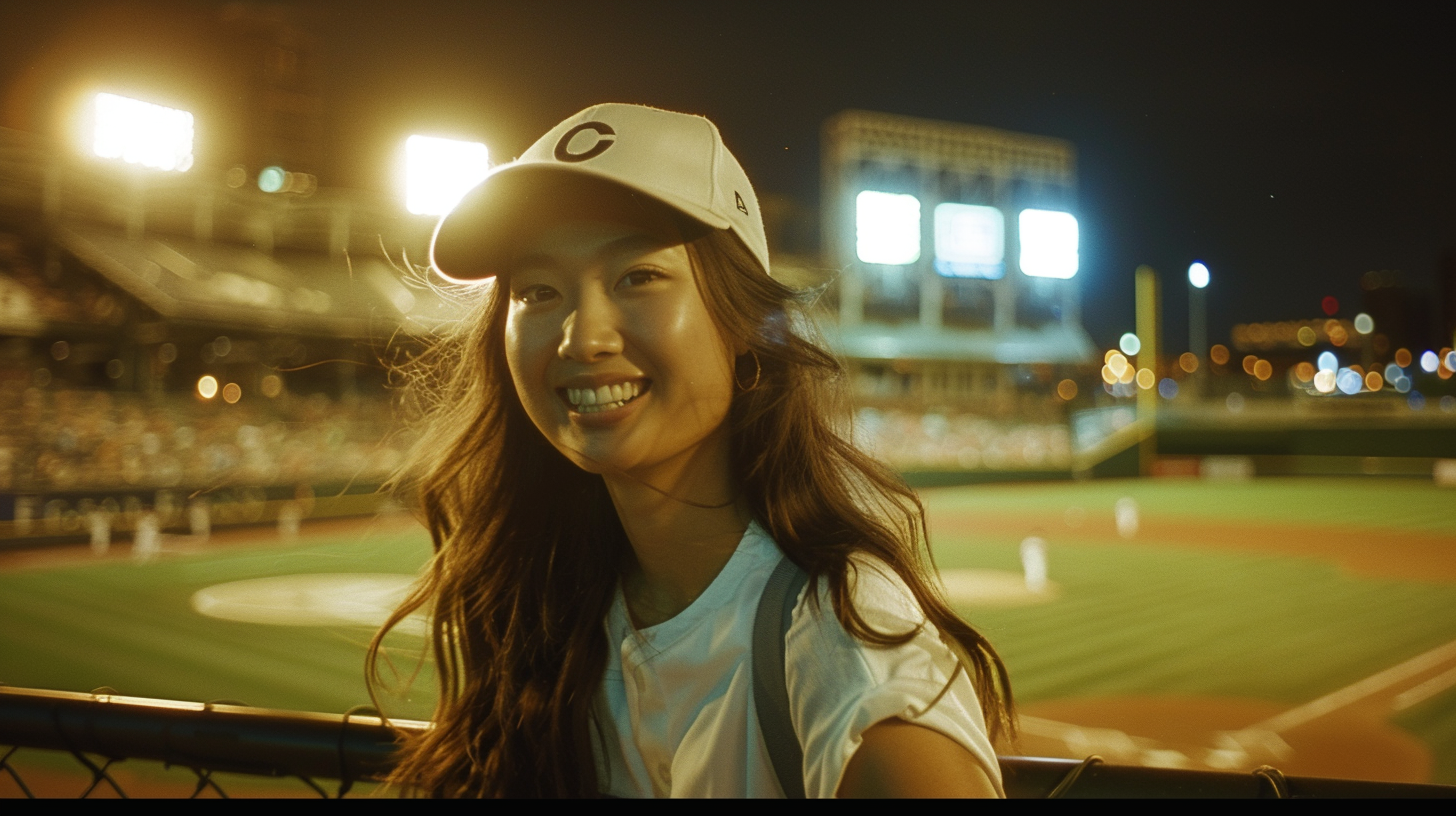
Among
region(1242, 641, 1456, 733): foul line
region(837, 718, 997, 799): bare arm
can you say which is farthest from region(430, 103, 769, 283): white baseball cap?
region(1242, 641, 1456, 733): foul line

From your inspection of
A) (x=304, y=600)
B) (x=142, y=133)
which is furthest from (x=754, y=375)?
(x=142, y=133)

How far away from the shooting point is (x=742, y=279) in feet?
3.92

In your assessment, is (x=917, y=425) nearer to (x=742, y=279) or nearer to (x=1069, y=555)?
(x=1069, y=555)

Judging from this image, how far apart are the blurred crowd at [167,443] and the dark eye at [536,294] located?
11.7m

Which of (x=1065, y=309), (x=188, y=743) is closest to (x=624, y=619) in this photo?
(x=188, y=743)

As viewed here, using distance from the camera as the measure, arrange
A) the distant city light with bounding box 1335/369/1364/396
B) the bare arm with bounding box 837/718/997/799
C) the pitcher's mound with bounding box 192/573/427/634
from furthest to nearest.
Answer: the distant city light with bounding box 1335/369/1364/396 → the pitcher's mound with bounding box 192/573/427/634 → the bare arm with bounding box 837/718/997/799

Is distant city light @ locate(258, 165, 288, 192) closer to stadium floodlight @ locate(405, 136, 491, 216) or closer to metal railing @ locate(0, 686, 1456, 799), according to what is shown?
stadium floodlight @ locate(405, 136, 491, 216)

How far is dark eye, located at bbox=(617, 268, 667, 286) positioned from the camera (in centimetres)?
111

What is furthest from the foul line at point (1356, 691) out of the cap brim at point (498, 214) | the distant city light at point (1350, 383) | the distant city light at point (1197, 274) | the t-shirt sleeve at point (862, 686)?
the distant city light at point (1350, 383)

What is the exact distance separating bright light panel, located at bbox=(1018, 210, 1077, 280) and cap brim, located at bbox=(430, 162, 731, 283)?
34320 millimetres

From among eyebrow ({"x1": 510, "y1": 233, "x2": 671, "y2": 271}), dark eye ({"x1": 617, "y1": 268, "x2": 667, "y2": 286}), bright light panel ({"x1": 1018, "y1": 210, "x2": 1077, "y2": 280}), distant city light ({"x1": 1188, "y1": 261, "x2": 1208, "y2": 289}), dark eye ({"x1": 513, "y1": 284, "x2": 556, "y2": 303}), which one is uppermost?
bright light panel ({"x1": 1018, "y1": 210, "x2": 1077, "y2": 280})

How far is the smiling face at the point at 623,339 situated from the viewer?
1114 mm

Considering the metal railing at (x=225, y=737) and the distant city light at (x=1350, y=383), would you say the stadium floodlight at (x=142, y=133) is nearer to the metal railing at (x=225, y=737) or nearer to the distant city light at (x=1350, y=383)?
the metal railing at (x=225, y=737)
